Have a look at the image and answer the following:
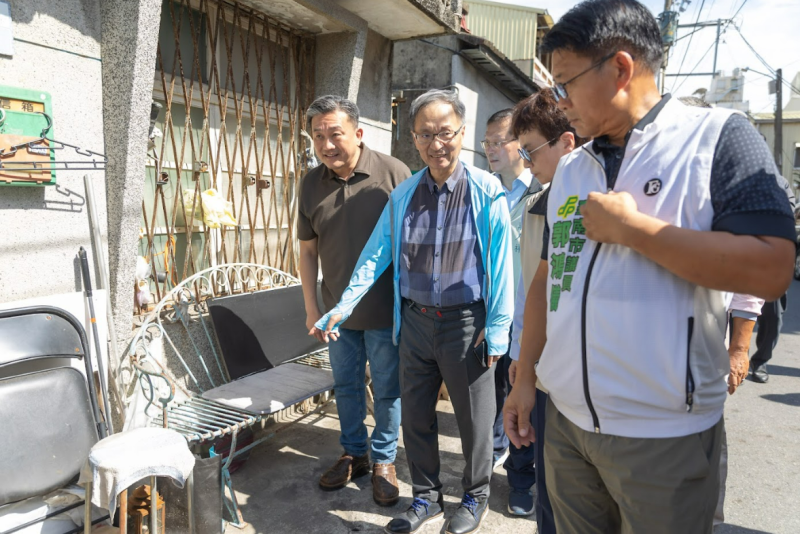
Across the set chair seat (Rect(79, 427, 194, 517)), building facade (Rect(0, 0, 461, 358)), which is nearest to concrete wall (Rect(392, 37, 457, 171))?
building facade (Rect(0, 0, 461, 358))

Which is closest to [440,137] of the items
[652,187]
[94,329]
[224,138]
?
[652,187]

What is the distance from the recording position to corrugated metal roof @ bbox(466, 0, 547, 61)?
13039 mm

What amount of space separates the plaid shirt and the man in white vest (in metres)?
1.12

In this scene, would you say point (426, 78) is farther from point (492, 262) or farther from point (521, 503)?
point (521, 503)

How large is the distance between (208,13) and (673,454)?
12.3ft

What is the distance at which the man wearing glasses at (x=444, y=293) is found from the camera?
2.53 m

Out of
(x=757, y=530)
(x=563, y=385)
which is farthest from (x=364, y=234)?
(x=757, y=530)

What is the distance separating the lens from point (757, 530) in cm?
287

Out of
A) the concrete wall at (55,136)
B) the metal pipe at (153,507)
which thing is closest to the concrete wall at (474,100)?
the concrete wall at (55,136)

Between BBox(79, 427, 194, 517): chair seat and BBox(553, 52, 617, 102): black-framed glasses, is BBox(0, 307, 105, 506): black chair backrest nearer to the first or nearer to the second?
BBox(79, 427, 194, 517): chair seat

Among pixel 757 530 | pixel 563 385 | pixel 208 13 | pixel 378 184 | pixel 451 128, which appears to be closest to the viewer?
pixel 563 385

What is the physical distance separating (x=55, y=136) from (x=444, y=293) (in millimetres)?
1984

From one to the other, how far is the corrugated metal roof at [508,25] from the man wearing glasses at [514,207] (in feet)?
35.5

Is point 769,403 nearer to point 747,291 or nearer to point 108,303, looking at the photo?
point 747,291
